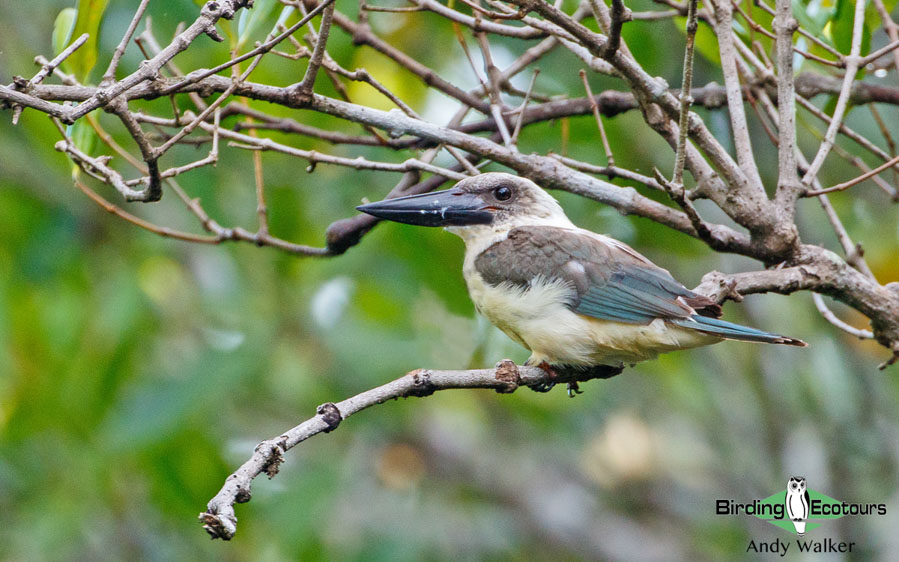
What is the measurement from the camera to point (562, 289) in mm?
3223

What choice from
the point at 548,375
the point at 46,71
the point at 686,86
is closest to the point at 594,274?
the point at 548,375

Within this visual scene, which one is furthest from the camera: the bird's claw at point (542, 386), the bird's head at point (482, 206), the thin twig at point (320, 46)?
the bird's head at point (482, 206)

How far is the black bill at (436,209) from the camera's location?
132 inches

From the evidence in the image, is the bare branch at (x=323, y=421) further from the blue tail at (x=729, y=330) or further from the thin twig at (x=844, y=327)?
the thin twig at (x=844, y=327)

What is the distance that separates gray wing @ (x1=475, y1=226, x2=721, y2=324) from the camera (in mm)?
3053

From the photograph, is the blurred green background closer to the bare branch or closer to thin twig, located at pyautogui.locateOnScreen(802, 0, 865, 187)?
thin twig, located at pyautogui.locateOnScreen(802, 0, 865, 187)

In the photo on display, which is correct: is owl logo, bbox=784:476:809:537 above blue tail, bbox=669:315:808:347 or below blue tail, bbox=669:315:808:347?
below

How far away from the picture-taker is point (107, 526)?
656cm

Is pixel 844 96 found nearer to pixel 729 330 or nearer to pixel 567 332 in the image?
pixel 729 330

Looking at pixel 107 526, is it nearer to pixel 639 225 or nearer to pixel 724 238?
pixel 639 225

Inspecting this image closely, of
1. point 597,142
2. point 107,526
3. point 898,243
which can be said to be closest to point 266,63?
point 597,142

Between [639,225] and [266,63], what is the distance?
6.99 ft

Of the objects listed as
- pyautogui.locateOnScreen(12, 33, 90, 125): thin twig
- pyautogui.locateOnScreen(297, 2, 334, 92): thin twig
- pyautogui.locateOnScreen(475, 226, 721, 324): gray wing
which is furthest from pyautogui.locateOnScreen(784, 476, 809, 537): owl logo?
pyautogui.locateOnScreen(12, 33, 90, 125): thin twig

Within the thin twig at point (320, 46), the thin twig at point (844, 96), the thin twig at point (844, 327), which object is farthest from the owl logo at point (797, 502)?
the thin twig at point (320, 46)
